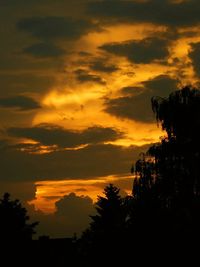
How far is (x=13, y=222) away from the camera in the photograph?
4506cm

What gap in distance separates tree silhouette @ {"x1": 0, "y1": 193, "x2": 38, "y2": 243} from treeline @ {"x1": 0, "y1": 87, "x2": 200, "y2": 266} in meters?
10.2

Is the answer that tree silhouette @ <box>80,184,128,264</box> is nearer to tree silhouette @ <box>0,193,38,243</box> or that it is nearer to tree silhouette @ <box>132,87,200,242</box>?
tree silhouette @ <box>0,193,38,243</box>

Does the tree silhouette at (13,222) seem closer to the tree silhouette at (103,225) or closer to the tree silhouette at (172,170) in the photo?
the tree silhouette at (103,225)

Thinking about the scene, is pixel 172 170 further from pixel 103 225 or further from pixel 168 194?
pixel 103 225

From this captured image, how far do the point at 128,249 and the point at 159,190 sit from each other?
342cm

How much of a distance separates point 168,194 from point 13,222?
1491cm

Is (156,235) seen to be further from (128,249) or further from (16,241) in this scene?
(16,241)

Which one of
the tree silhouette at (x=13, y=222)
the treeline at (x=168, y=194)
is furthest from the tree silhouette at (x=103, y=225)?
the treeline at (x=168, y=194)

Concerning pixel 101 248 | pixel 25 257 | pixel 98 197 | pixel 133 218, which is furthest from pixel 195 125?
pixel 98 197

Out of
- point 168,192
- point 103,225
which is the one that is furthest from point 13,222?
point 168,192

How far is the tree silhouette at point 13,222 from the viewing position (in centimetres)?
4475

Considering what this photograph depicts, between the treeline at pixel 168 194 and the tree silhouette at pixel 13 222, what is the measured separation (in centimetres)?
1018

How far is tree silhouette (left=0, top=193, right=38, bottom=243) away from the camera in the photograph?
44.8 m

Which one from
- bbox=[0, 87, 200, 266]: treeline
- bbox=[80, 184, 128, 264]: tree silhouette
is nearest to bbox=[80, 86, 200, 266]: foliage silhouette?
bbox=[0, 87, 200, 266]: treeline
